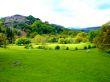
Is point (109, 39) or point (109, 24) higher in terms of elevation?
point (109, 24)

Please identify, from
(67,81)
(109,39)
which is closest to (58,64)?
(67,81)

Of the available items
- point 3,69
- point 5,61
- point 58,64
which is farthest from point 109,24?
point 3,69

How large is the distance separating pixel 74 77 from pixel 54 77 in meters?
3.06

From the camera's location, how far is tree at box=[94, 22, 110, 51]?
68.5 meters

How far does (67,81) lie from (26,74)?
6.56m

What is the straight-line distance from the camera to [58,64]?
46406 millimetres

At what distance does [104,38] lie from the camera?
68.8 m

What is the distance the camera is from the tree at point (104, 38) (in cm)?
6854

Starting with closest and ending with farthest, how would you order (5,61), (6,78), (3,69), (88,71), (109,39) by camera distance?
(6,78) → (3,69) → (88,71) → (5,61) → (109,39)

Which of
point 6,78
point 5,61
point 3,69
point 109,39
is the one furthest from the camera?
point 109,39

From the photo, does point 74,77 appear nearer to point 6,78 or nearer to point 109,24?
point 6,78

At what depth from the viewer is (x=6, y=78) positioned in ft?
107

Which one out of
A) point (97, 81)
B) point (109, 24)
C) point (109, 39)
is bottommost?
point (97, 81)

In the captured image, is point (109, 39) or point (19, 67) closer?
point (19, 67)
